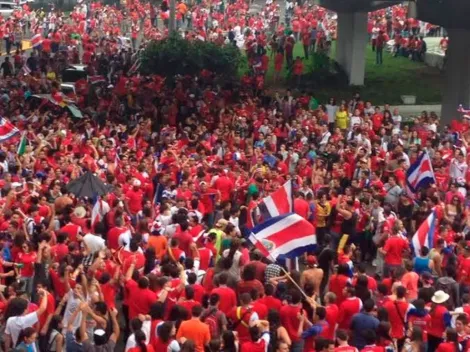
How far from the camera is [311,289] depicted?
36.5ft

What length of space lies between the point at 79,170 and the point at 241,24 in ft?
91.7

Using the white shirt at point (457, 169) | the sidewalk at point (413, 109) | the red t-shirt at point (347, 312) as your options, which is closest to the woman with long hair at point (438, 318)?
the red t-shirt at point (347, 312)

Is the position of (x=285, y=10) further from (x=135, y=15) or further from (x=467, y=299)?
(x=467, y=299)

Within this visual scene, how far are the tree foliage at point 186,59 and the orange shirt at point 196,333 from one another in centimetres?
2057

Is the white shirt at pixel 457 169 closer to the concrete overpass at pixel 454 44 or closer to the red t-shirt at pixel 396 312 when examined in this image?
the red t-shirt at pixel 396 312

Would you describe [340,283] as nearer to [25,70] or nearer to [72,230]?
[72,230]

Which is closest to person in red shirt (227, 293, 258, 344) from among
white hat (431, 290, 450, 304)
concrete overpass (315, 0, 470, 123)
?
white hat (431, 290, 450, 304)

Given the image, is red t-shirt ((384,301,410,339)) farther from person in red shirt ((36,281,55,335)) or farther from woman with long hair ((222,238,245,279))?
person in red shirt ((36,281,55,335))

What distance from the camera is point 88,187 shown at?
15.6m

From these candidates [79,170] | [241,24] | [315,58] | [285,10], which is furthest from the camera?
[285,10]

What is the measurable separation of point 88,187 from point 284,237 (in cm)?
449

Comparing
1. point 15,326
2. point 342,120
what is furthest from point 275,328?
point 342,120

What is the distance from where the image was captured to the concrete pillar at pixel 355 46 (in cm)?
3369

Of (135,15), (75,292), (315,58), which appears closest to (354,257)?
(75,292)
